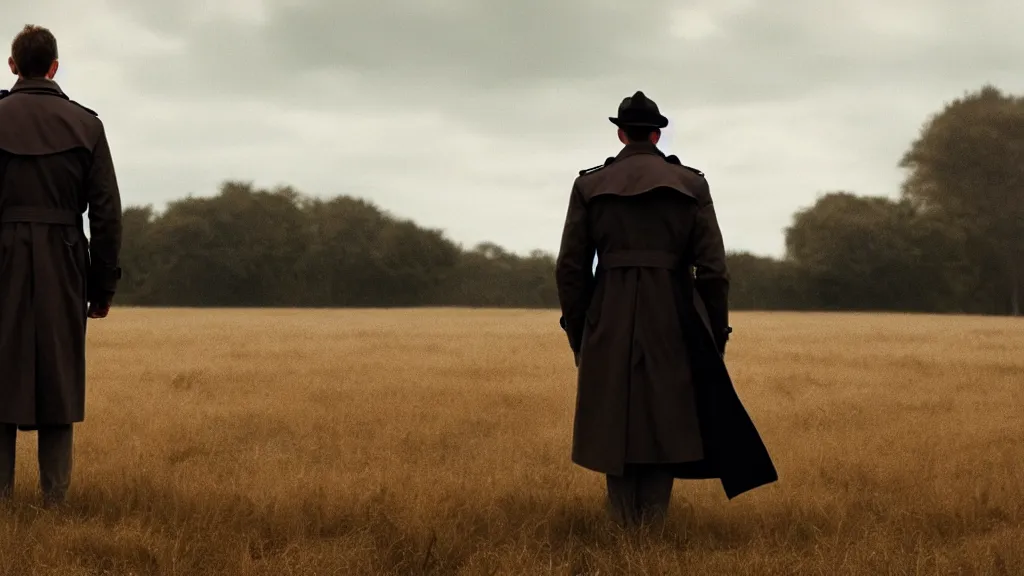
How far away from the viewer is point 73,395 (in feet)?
17.9

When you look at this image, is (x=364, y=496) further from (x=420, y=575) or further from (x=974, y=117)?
(x=974, y=117)

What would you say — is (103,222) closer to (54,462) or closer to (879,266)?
(54,462)

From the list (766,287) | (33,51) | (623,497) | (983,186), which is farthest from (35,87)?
(983,186)

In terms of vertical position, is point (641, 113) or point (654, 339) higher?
point (641, 113)

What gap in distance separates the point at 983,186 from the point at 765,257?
41.3ft

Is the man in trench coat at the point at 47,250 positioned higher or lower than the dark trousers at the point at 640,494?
higher

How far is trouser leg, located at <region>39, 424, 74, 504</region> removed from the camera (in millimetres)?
5422

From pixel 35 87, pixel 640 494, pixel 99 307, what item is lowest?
pixel 640 494

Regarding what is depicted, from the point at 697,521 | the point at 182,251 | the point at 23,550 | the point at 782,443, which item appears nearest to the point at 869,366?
the point at 782,443

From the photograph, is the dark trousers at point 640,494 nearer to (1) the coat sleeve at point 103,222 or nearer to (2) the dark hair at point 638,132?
(2) the dark hair at point 638,132

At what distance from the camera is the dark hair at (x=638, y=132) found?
207 inches

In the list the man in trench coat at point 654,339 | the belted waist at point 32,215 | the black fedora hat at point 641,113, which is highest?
the black fedora hat at point 641,113

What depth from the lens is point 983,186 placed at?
5247cm

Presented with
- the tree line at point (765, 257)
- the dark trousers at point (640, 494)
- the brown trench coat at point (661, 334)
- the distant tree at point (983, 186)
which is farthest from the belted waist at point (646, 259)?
the distant tree at point (983, 186)
